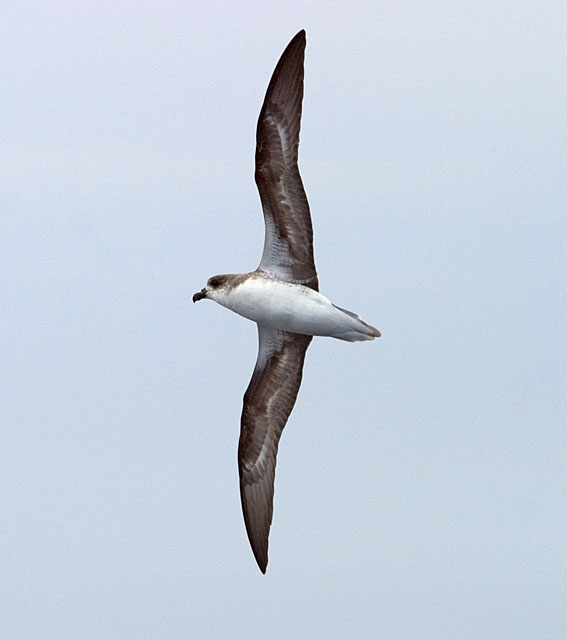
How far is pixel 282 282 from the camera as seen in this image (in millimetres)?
22641

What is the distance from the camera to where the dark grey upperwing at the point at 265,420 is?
2381 centimetres

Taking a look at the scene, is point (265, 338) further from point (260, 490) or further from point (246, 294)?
point (260, 490)

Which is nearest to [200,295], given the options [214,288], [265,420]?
[214,288]

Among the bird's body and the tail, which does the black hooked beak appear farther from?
the tail

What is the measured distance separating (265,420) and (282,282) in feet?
9.60

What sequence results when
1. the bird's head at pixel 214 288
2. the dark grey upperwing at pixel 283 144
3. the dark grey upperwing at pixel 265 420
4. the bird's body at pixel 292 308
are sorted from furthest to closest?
the dark grey upperwing at pixel 265 420, the bird's head at pixel 214 288, the bird's body at pixel 292 308, the dark grey upperwing at pixel 283 144

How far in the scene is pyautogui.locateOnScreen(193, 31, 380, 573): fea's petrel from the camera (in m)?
22.2

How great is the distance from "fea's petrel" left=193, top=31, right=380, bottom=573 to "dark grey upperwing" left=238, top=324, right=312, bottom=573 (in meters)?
0.02

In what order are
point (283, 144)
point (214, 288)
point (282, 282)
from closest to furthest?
point (283, 144) < point (282, 282) < point (214, 288)

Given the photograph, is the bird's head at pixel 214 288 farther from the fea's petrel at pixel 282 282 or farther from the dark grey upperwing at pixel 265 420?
the dark grey upperwing at pixel 265 420

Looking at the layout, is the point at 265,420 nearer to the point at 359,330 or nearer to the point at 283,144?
the point at 359,330

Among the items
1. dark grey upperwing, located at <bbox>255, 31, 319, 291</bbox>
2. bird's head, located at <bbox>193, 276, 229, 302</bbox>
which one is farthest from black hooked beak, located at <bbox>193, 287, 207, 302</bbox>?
dark grey upperwing, located at <bbox>255, 31, 319, 291</bbox>

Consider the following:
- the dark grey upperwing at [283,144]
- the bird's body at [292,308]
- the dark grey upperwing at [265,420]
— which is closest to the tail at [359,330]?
the bird's body at [292,308]

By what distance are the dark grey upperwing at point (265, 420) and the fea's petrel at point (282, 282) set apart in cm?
2
